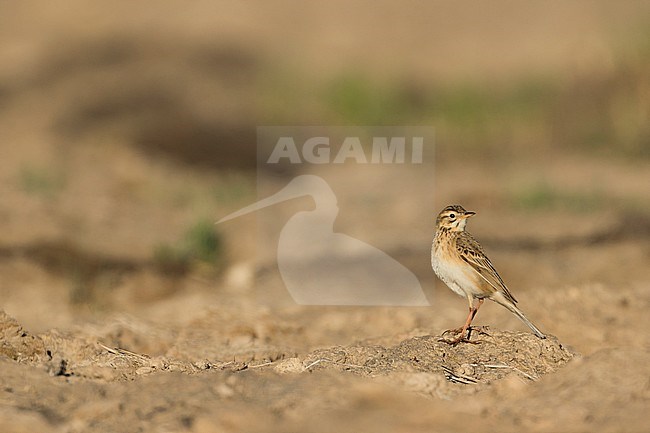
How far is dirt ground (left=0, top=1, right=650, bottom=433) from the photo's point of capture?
4.31 meters

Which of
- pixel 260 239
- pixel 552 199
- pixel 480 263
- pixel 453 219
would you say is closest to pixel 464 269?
pixel 480 263

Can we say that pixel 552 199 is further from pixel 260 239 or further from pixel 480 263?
pixel 480 263

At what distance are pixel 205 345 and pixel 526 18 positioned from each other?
20.7 m

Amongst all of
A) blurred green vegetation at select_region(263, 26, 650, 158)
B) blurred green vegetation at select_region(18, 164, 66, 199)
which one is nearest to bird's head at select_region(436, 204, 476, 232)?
blurred green vegetation at select_region(18, 164, 66, 199)

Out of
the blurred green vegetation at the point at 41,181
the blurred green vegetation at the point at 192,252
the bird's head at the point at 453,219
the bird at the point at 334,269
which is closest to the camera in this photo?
the bird's head at the point at 453,219

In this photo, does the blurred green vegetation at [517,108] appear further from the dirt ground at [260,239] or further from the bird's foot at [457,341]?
the bird's foot at [457,341]

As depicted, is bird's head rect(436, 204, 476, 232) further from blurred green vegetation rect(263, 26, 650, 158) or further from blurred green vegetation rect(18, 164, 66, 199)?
blurred green vegetation rect(263, 26, 650, 158)

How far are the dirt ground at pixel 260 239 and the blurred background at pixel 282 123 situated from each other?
0.17ft

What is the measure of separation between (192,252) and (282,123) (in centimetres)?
761

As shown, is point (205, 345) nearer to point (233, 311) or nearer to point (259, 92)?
point (233, 311)

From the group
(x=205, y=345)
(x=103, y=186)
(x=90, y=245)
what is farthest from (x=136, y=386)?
(x=103, y=186)

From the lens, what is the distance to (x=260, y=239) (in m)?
11.2

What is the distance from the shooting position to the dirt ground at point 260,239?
4309mm

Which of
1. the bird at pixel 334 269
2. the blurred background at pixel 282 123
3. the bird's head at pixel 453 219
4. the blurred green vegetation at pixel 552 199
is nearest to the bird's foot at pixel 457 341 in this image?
the bird's head at pixel 453 219
